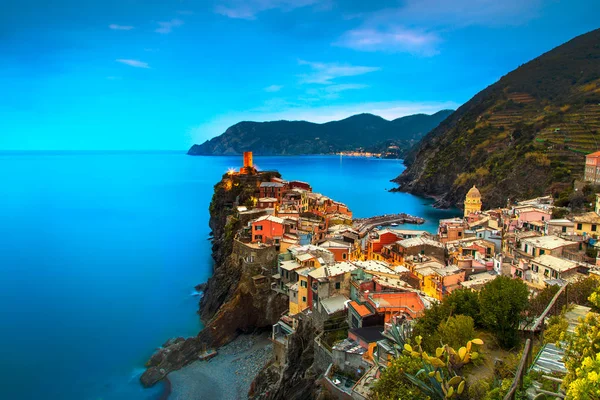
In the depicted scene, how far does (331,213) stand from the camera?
1922 inches

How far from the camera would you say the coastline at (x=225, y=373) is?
23.6 meters

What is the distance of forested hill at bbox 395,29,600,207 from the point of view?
67688 millimetres

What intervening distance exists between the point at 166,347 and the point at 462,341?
72.5 ft

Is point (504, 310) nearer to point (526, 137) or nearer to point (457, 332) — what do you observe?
point (457, 332)

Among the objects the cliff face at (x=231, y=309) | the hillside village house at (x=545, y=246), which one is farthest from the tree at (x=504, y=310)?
the cliff face at (x=231, y=309)

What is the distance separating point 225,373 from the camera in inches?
994

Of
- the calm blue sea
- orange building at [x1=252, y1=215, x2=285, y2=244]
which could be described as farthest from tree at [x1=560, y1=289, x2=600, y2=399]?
orange building at [x1=252, y1=215, x2=285, y2=244]

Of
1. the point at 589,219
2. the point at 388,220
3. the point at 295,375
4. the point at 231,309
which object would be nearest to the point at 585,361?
the point at 295,375

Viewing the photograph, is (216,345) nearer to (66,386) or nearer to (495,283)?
(66,386)

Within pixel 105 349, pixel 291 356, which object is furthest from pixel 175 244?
pixel 291 356

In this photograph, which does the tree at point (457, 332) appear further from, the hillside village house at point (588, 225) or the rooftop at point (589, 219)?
the rooftop at point (589, 219)

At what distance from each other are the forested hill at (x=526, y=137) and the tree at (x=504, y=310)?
5065 centimetres

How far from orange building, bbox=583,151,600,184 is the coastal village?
916cm

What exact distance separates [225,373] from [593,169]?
46.6m
